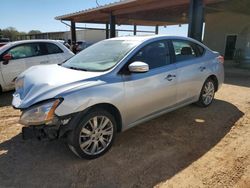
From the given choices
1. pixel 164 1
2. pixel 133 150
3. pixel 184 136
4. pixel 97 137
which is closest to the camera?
pixel 97 137

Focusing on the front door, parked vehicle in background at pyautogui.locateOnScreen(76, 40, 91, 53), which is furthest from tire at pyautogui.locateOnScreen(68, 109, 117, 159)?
the front door

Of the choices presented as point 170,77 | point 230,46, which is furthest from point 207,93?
point 230,46

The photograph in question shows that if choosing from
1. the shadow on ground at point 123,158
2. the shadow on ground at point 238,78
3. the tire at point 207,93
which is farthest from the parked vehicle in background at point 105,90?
the shadow on ground at point 238,78

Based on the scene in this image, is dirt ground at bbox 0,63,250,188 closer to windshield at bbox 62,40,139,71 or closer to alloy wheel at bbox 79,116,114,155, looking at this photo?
alloy wheel at bbox 79,116,114,155

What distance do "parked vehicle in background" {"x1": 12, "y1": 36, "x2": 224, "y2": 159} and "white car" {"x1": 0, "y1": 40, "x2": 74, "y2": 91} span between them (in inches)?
123

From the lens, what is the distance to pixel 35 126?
2982 millimetres

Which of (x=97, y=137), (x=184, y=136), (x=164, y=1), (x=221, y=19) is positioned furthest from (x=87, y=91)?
(x=221, y=19)

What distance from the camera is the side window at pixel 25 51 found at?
6.72 meters

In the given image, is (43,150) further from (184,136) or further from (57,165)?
(184,136)

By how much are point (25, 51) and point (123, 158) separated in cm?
507

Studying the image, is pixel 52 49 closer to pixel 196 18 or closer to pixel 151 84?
pixel 151 84

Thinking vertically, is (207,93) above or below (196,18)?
below

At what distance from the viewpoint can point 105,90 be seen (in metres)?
3.22

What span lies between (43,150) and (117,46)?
2056 millimetres
